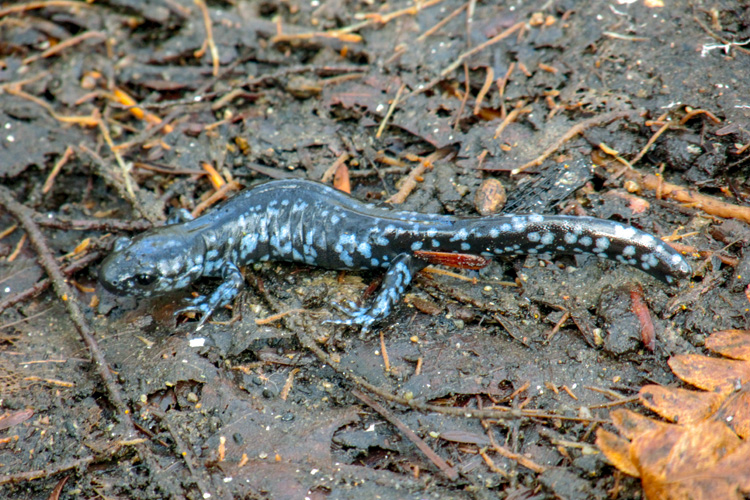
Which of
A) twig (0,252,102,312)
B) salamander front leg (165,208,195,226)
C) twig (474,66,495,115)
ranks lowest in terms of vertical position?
twig (0,252,102,312)

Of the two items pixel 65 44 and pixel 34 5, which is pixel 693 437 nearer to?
pixel 65 44

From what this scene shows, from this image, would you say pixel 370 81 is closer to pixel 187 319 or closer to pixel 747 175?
pixel 187 319

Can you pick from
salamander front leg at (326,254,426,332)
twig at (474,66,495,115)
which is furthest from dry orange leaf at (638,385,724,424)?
twig at (474,66,495,115)

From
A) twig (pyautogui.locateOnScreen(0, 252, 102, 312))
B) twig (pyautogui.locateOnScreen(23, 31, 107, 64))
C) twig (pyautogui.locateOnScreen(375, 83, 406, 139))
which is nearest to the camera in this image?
twig (pyautogui.locateOnScreen(0, 252, 102, 312))

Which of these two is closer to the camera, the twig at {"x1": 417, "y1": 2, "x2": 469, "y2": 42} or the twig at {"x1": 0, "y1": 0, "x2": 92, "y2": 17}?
the twig at {"x1": 417, "y1": 2, "x2": 469, "y2": 42}

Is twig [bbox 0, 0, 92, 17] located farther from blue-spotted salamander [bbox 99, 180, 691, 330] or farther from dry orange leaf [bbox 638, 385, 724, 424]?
dry orange leaf [bbox 638, 385, 724, 424]

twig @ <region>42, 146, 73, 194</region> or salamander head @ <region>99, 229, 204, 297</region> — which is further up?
twig @ <region>42, 146, 73, 194</region>
